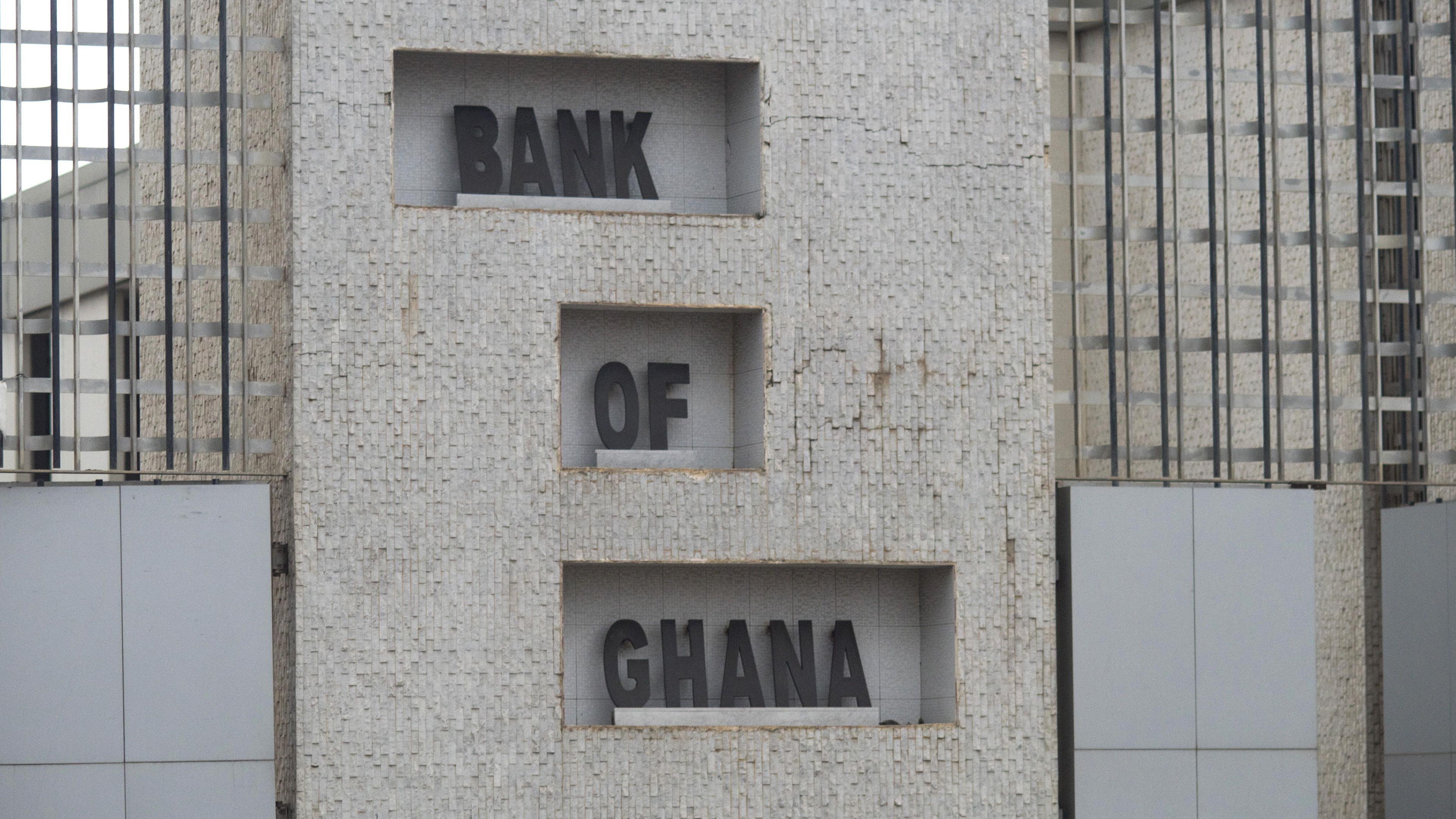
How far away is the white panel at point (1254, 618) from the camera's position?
483 inches

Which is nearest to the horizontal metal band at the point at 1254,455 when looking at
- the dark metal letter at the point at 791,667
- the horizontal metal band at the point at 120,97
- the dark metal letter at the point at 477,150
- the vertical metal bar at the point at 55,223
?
the dark metal letter at the point at 791,667

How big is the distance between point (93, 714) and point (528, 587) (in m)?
2.85

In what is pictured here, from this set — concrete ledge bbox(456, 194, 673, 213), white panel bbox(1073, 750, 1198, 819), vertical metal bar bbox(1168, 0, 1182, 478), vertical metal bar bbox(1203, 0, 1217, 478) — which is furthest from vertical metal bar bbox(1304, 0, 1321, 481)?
concrete ledge bbox(456, 194, 673, 213)

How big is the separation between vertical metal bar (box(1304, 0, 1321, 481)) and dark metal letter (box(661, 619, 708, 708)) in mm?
4752

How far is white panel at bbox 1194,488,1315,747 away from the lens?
12266 millimetres

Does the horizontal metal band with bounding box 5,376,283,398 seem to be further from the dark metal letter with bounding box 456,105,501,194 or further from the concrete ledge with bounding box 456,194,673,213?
the dark metal letter with bounding box 456,105,501,194

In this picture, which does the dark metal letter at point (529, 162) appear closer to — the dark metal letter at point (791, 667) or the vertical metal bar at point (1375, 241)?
the dark metal letter at point (791, 667)

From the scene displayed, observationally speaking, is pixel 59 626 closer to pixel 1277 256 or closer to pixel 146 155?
pixel 146 155

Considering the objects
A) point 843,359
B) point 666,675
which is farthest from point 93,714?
point 843,359

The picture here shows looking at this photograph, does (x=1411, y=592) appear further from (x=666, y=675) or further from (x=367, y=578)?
(x=367, y=578)

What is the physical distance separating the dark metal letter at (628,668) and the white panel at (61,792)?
323 centimetres

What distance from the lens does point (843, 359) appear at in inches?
470

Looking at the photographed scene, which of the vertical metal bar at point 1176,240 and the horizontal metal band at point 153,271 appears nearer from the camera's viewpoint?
the horizontal metal band at point 153,271

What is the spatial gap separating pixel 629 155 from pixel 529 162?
2.36 ft
